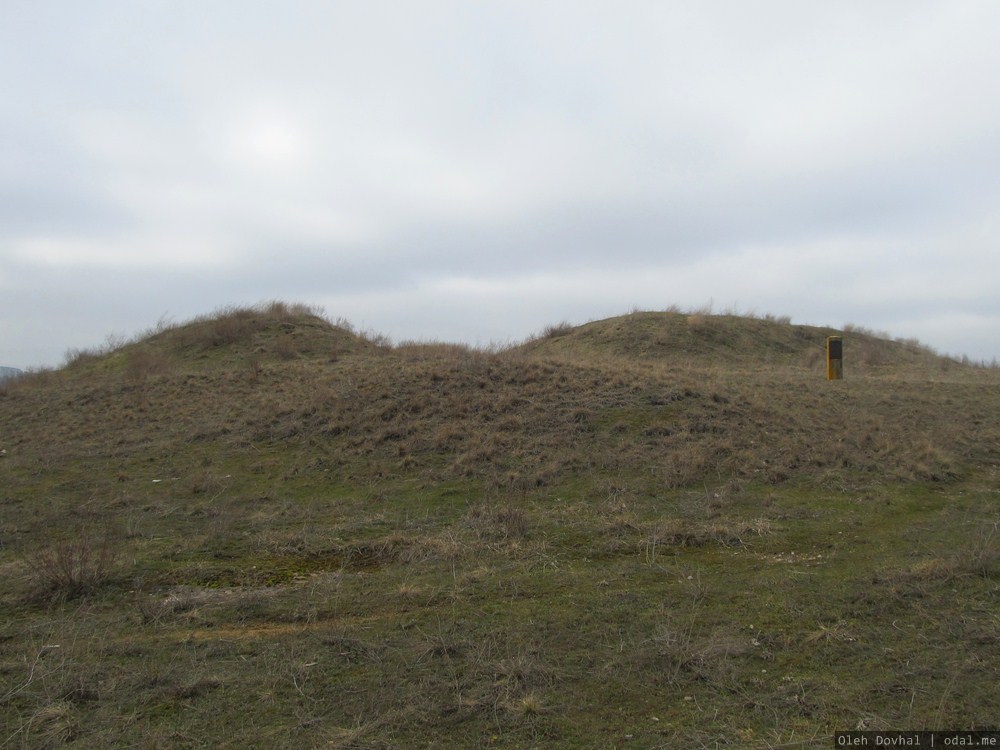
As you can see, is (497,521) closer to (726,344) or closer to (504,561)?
(504,561)

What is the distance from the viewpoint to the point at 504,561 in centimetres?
614

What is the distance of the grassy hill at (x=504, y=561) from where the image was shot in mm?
3727

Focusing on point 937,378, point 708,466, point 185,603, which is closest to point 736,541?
point 708,466

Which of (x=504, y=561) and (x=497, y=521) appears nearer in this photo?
(x=504, y=561)

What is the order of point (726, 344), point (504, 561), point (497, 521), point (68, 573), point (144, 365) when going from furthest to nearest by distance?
point (726, 344) < point (144, 365) < point (497, 521) < point (504, 561) < point (68, 573)

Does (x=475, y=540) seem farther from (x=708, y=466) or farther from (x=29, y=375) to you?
(x=29, y=375)

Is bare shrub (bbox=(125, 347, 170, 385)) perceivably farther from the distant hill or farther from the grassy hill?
the distant hill

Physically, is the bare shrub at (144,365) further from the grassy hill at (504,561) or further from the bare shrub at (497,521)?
the bare shrub at (497,521)

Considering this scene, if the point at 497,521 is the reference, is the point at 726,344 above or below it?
above

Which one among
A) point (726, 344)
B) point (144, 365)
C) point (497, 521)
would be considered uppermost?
point (726, 344)

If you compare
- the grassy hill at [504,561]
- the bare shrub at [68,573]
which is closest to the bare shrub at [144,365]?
the grassy hill at [504,561]

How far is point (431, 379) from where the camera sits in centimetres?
1320

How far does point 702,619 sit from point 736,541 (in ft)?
6.48

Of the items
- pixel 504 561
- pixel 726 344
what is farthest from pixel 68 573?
pixel 726 344
